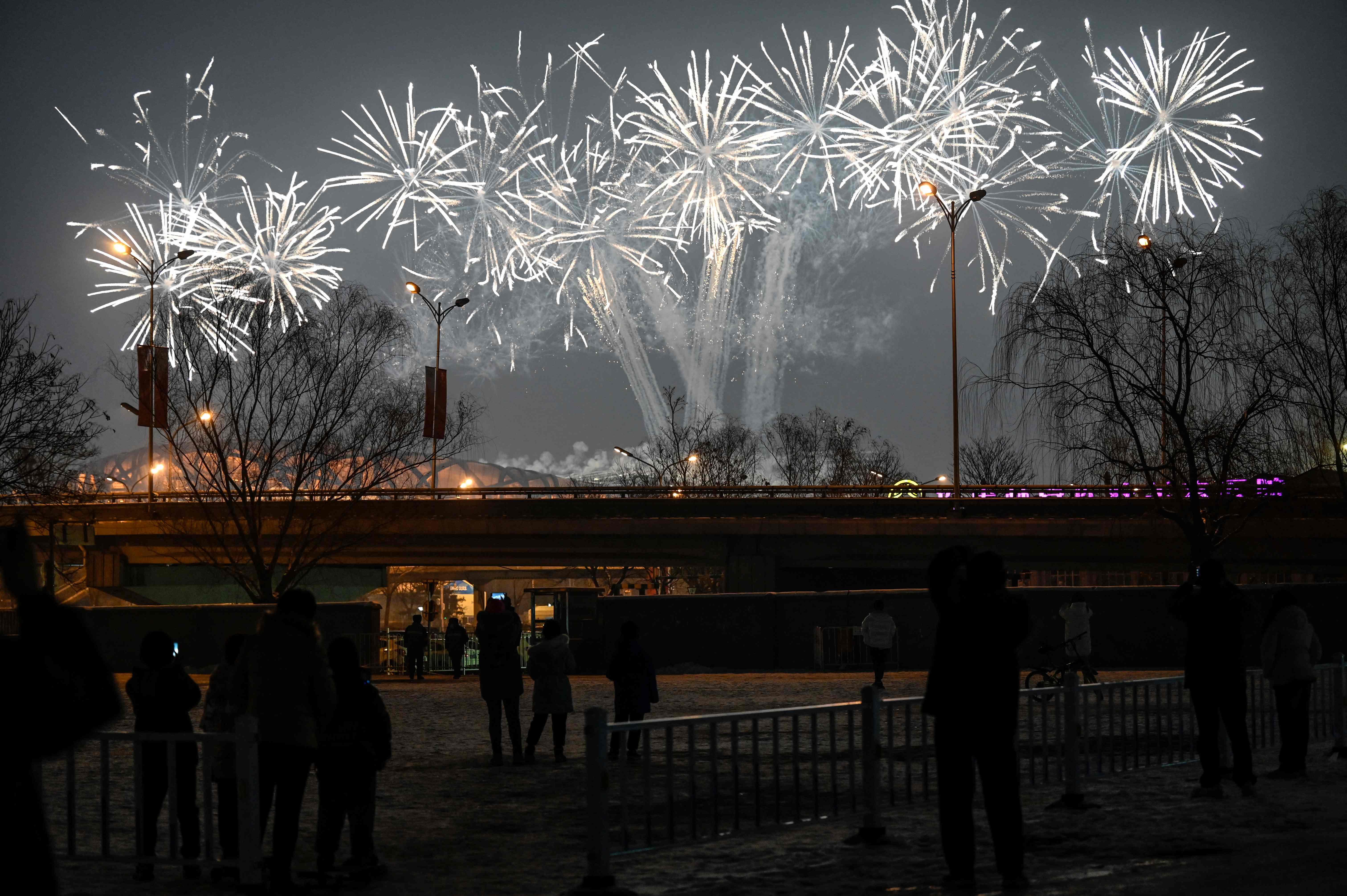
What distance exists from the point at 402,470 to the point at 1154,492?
2151 centimetres

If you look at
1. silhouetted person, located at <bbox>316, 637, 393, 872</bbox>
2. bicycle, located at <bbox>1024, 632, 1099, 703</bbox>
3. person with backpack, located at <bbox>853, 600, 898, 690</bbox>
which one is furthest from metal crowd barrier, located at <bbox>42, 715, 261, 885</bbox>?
person with backpack, located at <bbox>853, 600, 898, 690</bbox>

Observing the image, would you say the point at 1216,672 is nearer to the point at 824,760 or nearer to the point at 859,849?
the point at 859,849

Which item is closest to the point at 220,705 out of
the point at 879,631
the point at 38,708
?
the point at 38,708

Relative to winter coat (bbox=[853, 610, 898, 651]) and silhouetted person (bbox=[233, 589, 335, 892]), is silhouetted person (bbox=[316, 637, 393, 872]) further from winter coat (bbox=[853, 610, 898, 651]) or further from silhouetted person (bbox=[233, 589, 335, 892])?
winter coat (bbox=[853, 610, 898, 651])

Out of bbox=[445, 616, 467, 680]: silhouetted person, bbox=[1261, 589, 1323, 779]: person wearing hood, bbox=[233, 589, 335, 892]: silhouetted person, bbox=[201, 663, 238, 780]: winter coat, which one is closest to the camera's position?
bbox=[233, 589, 335, 892]: silhouetted person

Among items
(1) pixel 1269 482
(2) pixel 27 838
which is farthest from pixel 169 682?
(1) pixel 1269 482

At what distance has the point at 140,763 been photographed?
8.77m

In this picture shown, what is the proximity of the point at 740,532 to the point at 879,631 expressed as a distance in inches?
1068

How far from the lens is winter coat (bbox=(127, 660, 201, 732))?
9.37 m

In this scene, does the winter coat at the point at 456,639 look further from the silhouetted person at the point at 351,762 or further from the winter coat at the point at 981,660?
the winter coat at the point at 981,660

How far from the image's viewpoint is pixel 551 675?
1489 cm

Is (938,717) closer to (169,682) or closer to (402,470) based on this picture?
(169,682)

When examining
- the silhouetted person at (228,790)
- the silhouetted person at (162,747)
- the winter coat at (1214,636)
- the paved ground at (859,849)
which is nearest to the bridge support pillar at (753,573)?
the paved ground at (859,849)

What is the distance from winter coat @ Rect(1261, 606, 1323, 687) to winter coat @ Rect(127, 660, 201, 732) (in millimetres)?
9198
